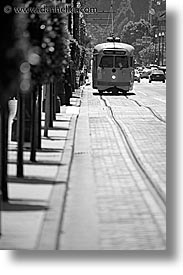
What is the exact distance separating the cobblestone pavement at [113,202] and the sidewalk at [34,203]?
0.27 feet

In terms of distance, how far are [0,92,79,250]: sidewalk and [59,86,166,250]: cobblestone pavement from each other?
0.08m

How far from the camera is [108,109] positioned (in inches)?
640

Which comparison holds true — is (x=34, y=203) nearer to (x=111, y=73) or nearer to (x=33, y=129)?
(x=33, y=129)

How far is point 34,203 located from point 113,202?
53 cm

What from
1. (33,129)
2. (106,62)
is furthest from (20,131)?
(106,62)

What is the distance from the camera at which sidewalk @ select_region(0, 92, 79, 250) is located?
5.79m

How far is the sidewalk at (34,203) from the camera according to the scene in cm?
579

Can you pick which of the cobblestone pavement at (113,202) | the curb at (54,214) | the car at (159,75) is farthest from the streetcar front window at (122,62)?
the curb at (54,214)

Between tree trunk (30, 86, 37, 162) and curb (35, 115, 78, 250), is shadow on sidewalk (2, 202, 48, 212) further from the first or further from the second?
tree trunk (30, 86, 37, 162)

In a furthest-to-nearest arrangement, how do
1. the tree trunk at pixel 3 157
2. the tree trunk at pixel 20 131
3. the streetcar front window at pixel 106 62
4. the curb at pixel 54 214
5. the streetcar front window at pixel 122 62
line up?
1. the streetcar front window at pixel 106 62
2. the streetcar front window at pixel 122 62
3. the tree trunk at pixel 20 131
4. the tree trunk at pixel 3 157
5. the curb at pixel 54 214

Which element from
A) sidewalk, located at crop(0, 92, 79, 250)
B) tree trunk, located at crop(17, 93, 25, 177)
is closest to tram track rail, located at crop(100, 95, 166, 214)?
sidewalk, located at crop(0, 92, 79, 250)

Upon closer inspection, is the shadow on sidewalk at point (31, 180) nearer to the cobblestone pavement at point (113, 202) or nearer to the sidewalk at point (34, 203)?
the sidewalk at point (34, 203)

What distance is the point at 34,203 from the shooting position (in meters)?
6.22
